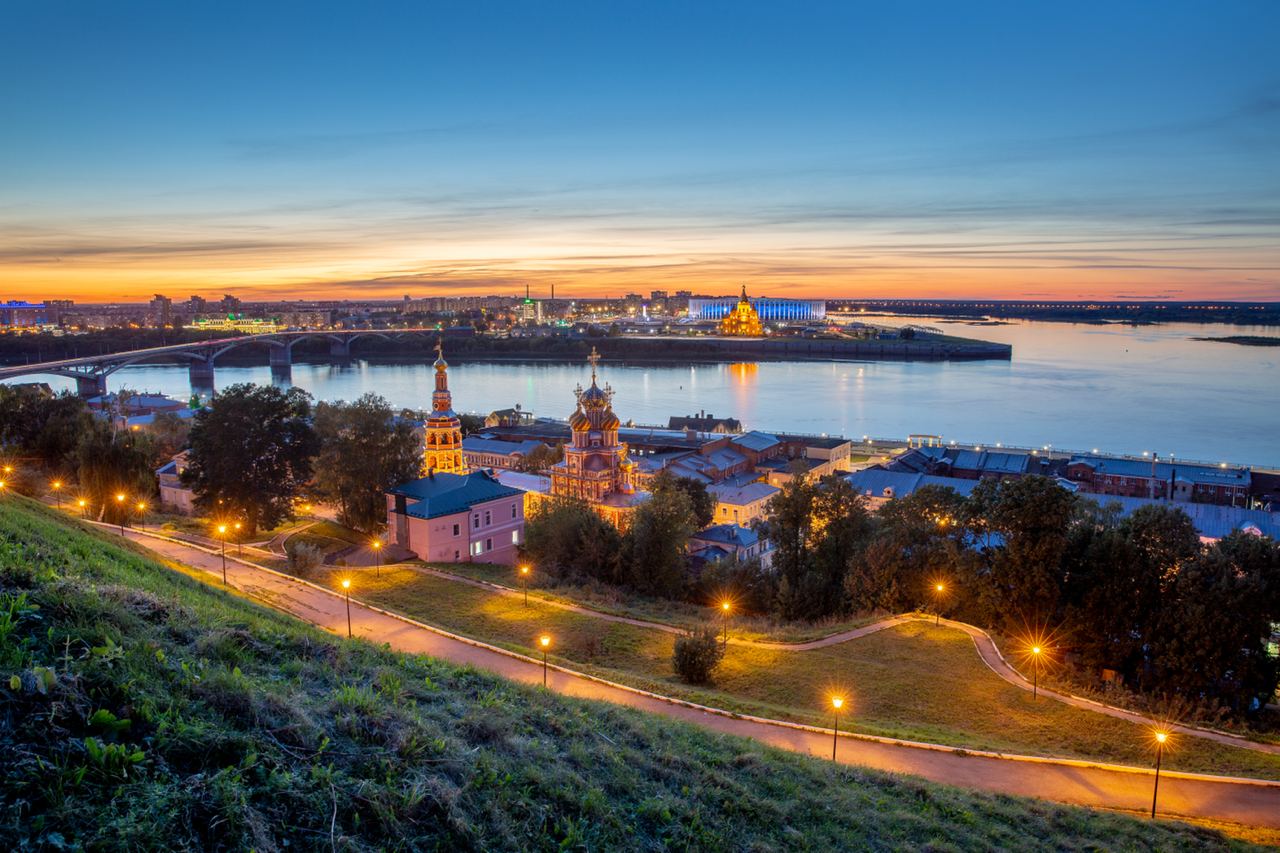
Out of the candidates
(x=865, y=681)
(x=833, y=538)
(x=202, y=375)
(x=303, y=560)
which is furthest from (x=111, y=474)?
(x=202, y=375)

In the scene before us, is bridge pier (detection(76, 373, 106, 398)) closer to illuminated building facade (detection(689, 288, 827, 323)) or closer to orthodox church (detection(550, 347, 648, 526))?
orthodox church (detection(550, 347, 648, 526))

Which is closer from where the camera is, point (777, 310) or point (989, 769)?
point (989, 769)

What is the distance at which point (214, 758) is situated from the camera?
9.71 feet

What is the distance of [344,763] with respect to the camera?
326 centimetres

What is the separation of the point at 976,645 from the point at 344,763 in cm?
893

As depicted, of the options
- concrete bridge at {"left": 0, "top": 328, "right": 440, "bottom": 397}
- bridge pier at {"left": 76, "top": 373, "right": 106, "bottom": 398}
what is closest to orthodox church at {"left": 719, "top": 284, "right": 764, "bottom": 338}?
concrete bridge at {"left": 0, "top": 328, "right": 440, "bottom": 397}

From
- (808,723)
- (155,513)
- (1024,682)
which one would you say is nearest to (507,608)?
(808,723)

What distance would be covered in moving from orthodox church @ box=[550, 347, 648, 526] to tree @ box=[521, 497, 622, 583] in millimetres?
4812

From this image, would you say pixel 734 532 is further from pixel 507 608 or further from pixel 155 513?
pixel 155 513

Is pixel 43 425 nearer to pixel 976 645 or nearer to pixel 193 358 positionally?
pixel 976 645

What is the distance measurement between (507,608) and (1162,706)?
310 inches

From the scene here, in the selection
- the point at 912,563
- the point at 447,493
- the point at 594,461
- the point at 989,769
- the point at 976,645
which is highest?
the point at 447,493

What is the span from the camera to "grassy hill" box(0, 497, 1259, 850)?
2648mm

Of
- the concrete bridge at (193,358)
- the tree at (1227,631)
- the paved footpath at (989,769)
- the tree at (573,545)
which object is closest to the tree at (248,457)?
the tree at (573,545)
